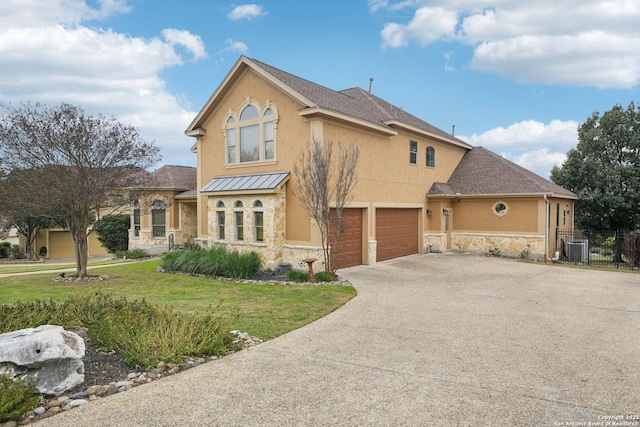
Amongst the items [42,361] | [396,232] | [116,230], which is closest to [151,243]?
[116,230]

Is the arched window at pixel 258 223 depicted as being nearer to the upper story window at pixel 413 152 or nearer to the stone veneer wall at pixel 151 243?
the upper story window at pixel 413 152

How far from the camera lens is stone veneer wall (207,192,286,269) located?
14953 millimetres

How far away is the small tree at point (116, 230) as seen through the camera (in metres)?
25.1

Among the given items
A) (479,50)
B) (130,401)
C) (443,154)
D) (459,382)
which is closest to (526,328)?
(459,382)

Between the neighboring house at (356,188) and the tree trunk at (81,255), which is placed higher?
the neighboring house at (356,188)

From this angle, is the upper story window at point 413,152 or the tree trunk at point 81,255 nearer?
the tree trunk at point 81,255

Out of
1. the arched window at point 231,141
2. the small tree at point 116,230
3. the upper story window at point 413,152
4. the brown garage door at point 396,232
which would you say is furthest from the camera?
the small tree at point 116,230

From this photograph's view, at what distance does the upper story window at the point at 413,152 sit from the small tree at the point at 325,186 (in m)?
5.52

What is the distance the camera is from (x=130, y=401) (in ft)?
15.1

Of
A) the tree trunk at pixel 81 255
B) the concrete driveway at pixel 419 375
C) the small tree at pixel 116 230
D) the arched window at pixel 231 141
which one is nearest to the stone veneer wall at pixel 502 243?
the concrete driveway at pixel 419 375

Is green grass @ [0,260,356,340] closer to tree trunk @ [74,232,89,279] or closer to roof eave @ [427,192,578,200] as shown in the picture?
tree trunk @ [74,232,89,279]

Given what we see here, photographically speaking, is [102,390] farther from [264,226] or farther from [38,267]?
[38,267]

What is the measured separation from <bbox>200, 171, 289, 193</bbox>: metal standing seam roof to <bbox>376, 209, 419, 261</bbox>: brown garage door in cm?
479

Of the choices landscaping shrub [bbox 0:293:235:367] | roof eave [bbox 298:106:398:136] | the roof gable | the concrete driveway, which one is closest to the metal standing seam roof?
roof eave [bbox 298:106:398:136]
